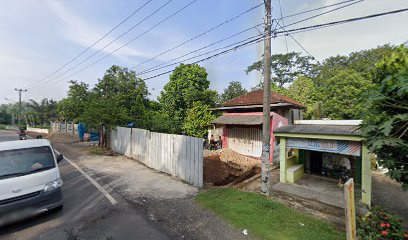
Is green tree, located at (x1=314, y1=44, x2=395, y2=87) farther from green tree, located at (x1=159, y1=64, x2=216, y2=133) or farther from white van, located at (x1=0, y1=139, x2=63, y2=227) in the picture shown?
Result: white van, located at (x1=0, y1=139, x2=63, y2=227)

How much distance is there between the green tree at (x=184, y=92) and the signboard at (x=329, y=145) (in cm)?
1229

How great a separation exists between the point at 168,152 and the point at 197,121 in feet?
30.1

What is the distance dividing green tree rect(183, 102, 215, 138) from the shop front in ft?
30.0

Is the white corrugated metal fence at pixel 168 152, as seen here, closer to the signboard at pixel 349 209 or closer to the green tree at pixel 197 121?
the signboard at pixel 349 209

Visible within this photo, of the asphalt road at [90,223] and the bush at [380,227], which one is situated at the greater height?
the bush at [380,227]

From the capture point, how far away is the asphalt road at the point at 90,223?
4.08 m

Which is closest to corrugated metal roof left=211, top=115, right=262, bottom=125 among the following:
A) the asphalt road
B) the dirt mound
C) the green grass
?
the green grass

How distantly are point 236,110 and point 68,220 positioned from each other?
1232 centimetres

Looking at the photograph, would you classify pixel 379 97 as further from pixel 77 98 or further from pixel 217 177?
pixel 77 98

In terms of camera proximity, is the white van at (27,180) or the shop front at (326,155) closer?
the white van at (27,180)

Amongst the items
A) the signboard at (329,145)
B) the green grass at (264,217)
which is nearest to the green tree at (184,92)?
the signboard at (329,145)

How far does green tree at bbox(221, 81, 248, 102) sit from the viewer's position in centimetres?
3239

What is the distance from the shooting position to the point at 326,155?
965 centimetres

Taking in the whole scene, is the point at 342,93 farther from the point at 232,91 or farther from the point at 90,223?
the point at 90,223
